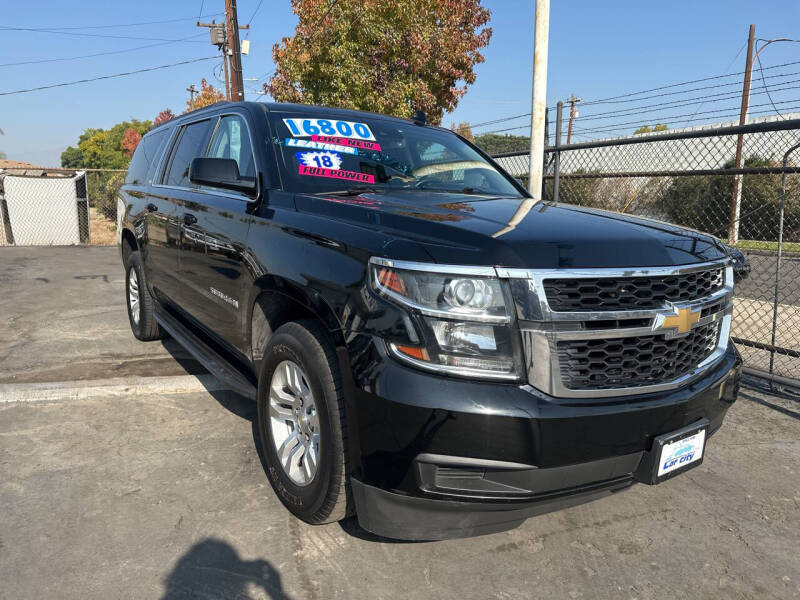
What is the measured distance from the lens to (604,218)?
2.70m

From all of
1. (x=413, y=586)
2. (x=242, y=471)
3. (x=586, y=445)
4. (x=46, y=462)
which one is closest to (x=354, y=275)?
(x=586, y=445)

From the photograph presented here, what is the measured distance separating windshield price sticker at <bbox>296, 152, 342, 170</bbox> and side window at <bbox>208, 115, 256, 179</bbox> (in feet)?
0.94

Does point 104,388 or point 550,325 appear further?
point 104,388

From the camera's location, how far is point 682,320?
230cm

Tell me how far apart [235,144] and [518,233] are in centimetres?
213

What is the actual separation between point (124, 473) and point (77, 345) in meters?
2.89

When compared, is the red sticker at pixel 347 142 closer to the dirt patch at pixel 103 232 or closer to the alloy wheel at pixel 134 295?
the alloy wheel at pixel 134 295

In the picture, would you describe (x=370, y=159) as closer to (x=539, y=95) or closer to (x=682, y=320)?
(x=682, y=320)

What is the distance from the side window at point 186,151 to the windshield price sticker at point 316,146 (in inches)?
46.0

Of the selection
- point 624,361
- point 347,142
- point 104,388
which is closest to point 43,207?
point 104,388

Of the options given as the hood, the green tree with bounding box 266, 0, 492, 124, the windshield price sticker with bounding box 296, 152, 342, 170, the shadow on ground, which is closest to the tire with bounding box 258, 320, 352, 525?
the shadow on ground

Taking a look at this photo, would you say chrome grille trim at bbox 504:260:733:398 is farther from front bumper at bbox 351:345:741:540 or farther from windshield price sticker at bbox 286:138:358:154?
windshield price sticker at bbox 286:138:358:154

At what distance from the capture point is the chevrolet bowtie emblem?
2.25 m

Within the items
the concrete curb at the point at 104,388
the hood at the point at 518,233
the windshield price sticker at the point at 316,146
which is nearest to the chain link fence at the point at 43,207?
the concrete curb at the point at 104,388
